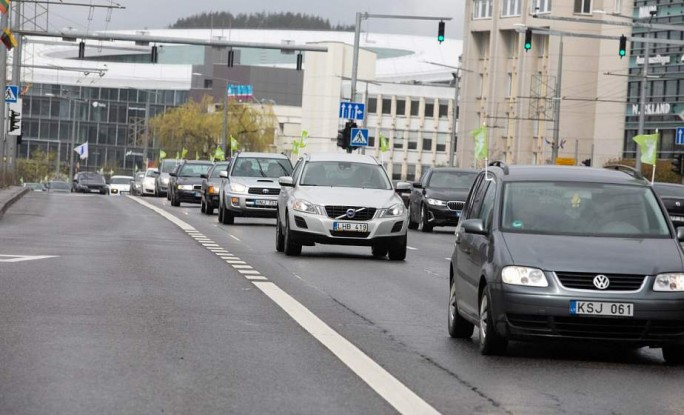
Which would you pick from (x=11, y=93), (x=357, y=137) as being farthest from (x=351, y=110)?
(x=11, y=93)

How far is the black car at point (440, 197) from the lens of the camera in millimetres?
38969

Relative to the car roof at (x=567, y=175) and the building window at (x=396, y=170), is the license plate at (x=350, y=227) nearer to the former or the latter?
the car roof at (x=567, y=175)

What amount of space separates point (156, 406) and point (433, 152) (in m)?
165

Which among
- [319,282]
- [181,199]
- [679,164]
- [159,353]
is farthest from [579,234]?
[679,164]

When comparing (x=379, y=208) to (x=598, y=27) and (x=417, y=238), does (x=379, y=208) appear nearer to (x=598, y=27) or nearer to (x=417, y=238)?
(x=417, y=238)

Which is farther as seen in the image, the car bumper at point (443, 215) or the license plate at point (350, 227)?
the car bumper at point (443, 215)

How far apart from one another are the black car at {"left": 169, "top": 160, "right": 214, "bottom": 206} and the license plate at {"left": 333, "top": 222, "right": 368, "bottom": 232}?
97.1 feet

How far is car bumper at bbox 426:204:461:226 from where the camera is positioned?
39.0m

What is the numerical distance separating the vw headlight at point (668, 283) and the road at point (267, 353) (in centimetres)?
59

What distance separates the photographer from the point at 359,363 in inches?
425

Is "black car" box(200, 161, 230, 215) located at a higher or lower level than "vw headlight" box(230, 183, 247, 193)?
lower

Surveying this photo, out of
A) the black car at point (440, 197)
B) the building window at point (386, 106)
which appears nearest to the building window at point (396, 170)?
the building window at point (386, 106)

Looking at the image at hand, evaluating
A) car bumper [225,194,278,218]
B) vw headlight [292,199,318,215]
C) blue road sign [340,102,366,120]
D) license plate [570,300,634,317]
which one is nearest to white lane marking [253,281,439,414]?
license plate [570,300,634,317]

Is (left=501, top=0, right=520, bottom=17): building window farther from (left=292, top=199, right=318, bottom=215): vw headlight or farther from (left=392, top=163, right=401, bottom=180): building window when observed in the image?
(left=292, top=199, right=318, bottom=215): vw headlight
